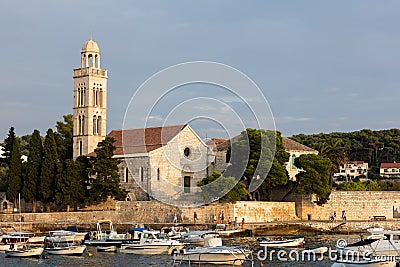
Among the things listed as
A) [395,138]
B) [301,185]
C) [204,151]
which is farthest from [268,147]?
[395,138]

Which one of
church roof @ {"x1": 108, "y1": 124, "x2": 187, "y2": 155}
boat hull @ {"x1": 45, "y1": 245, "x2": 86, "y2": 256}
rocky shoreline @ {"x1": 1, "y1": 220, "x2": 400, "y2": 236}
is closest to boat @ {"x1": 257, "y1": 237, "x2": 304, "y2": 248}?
rocky shoreline @ {"x1": 1, "y1": 220, "x2": 400, "y2": 236}

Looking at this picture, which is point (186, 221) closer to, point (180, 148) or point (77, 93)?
point (180, 148)

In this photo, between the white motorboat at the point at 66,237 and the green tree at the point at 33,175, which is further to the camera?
the green tree at the point at 33,175

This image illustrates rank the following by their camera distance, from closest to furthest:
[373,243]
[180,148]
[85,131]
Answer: [373,243], [180,148], [85,131]

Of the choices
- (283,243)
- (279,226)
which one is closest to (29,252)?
(283,243)

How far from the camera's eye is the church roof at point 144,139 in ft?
204

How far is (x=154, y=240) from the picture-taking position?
1538 inches

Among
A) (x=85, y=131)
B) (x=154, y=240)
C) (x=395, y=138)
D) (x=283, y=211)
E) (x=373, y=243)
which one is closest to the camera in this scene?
(x=373, y=243)

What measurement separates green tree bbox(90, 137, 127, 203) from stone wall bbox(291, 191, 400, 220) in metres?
15.3

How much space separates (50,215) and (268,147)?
18608 millimetres

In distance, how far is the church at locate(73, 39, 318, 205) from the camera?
6059 centimetres

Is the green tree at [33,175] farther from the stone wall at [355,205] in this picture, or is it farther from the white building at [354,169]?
the white building at [354,169]

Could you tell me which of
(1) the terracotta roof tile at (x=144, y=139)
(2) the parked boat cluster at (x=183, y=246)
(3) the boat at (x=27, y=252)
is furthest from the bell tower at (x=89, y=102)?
(3) the boat at (x=27, y=252)

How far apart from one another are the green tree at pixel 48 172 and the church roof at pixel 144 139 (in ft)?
21.2
